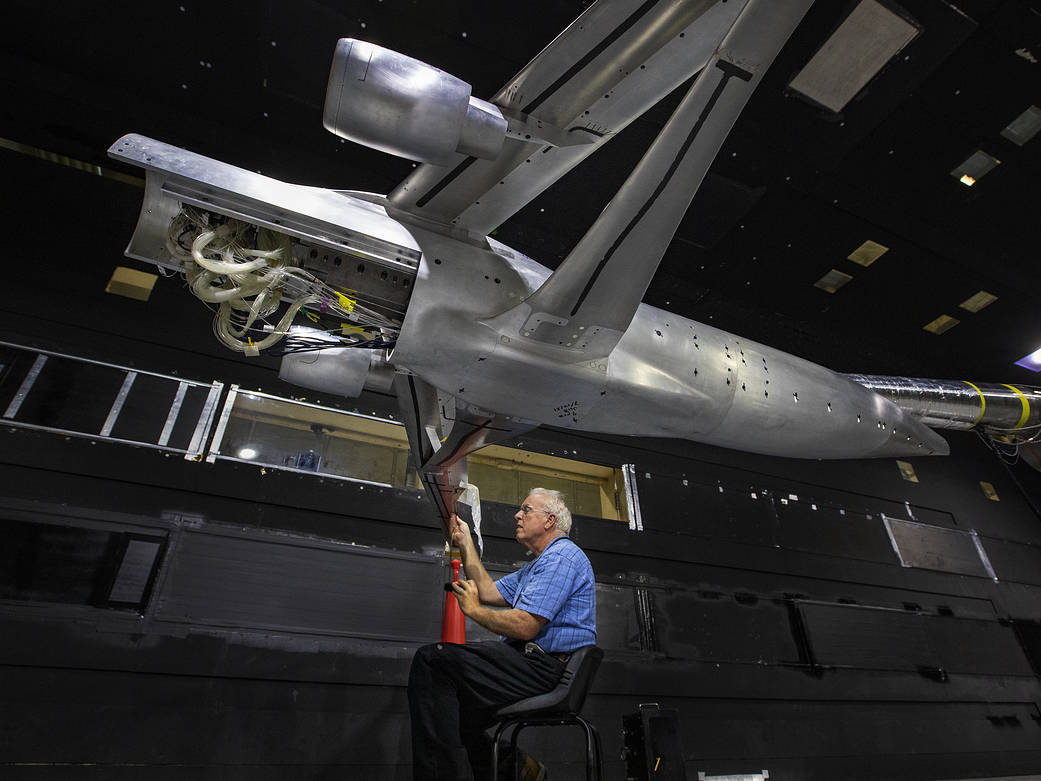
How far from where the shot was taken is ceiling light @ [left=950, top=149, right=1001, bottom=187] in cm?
425

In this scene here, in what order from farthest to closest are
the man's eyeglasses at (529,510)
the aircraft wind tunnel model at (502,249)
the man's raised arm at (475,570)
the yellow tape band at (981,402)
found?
the yellow tape band at (981,402), the man's eyeglasses at (529,510), the man's raised arm at (475,570), the aircraft wind tunnel model at (502,249)

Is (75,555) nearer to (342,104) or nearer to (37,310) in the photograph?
(37,310)

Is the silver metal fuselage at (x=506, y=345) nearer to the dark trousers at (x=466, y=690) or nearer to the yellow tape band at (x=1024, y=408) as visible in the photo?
the dark trousers at (x=466, y=690)

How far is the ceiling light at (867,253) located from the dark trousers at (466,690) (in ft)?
16.5

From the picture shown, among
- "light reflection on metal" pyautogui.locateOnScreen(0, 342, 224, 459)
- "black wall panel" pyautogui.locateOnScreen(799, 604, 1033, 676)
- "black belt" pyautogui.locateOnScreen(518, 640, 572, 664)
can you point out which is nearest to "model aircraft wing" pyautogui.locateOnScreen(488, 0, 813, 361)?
"black belt" pyautogui.locateOnScreen(518, 640, 572, 664)

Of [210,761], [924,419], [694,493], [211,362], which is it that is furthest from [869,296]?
[210,761]

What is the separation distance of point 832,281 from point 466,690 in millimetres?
5439

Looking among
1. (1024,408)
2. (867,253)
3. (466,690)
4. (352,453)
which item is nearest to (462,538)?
(466,690)

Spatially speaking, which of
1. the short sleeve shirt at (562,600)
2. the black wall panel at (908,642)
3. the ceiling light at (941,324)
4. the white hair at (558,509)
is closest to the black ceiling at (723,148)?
the ceiling light at (941,324)

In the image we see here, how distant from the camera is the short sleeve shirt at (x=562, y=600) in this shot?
74.4 inches

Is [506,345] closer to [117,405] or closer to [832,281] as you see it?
[117,405]

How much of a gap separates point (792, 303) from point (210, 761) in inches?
243

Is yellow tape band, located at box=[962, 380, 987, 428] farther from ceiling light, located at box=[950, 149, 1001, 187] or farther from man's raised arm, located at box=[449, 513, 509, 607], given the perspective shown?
man's raised arm, located at box=[449, 513, 509, 607]

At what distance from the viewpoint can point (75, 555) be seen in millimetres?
2965
